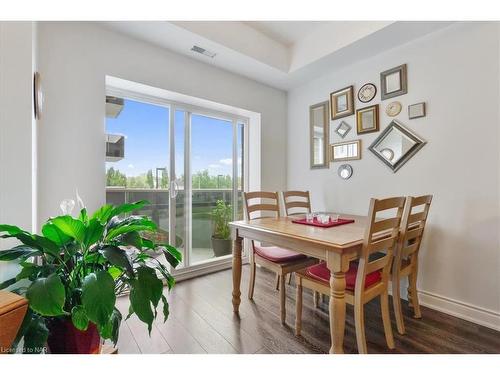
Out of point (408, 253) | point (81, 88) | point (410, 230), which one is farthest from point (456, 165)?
point (81, 88)

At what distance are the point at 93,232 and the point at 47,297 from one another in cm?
26

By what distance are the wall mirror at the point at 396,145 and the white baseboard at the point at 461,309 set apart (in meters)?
1.17

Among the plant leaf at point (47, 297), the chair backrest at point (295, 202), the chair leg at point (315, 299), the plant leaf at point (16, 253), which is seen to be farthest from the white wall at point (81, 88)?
the chair leg at point (315, 299)

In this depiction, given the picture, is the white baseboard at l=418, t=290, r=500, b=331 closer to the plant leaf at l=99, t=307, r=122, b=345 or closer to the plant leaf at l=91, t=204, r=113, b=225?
the plant leaf at l=99, t=307, r=122, b=345

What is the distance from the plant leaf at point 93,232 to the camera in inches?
39.3

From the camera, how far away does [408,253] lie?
184cm

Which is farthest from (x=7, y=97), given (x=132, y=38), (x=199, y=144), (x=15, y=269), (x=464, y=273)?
(x=464, y=273)

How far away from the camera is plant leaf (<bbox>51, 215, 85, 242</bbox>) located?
3.17 ft

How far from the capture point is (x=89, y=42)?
2.06 metres

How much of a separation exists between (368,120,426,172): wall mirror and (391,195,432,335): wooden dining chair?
22.9 inches

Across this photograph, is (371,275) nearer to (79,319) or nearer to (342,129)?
(79,319)

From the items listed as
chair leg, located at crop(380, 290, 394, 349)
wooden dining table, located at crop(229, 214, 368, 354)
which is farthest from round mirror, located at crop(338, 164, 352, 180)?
chair leg, located at crop(380, 290, 394, 349)
